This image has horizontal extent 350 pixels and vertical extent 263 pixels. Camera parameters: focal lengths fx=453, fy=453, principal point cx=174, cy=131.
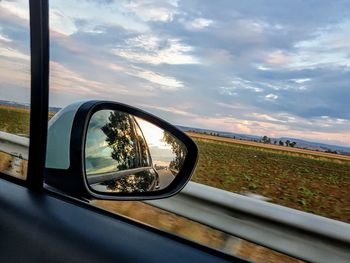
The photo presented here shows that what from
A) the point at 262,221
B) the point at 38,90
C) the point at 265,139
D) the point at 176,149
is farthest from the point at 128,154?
the point at 262,221

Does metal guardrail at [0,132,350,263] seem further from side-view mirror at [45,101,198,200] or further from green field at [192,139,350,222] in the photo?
side-view mirror at [45,101,198,200]

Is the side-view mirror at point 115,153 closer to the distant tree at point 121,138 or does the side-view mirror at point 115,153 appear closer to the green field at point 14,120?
the distant tree at point 121,138

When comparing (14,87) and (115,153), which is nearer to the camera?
(115,153)

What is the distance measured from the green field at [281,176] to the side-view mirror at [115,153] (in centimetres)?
45

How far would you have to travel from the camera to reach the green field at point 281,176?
267 cm

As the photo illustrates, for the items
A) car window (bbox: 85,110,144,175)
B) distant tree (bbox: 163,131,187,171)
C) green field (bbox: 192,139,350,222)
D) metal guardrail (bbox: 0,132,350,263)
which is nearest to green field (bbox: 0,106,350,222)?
green field (bbox: 192,139,350,222)

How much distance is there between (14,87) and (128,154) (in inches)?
29.0

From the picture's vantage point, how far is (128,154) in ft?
6.07

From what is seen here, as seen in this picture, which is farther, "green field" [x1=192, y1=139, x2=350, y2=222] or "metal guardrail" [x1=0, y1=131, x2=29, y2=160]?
"green field" [x1=192, y1=139, x2=350, y2=222]

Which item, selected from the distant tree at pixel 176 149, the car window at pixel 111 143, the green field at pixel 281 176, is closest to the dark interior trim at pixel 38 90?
the car window at pixel 111 143

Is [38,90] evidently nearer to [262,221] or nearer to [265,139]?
[265,139]

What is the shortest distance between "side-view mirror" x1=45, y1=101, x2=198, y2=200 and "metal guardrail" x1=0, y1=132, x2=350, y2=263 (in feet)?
1.21

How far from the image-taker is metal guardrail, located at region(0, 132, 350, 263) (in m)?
2.10

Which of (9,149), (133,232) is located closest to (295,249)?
(133,232)
